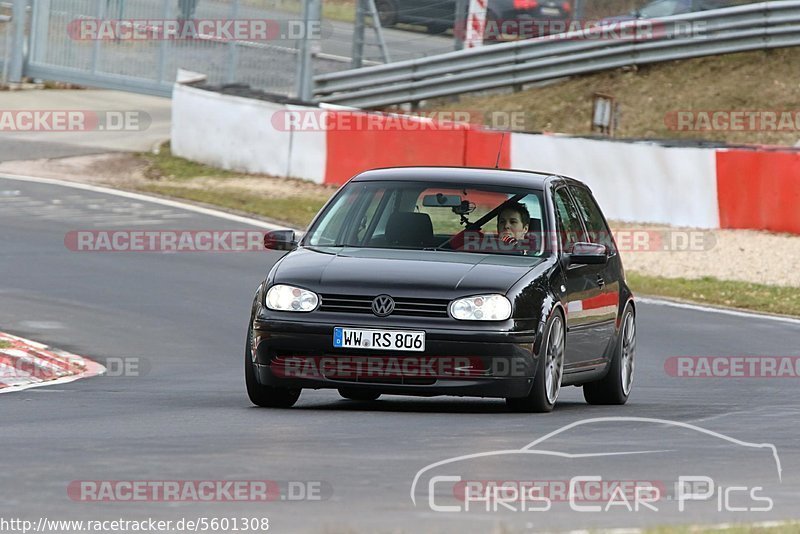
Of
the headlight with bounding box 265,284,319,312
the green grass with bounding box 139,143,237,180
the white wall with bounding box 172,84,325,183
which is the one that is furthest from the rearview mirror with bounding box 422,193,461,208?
the green grass with bounding box 139,143,237,180

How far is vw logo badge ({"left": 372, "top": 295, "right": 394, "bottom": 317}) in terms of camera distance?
9.63 m

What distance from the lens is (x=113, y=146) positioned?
30516mm

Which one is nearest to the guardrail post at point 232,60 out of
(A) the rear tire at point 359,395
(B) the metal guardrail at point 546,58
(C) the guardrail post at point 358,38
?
(B) the metal guardrail at point 546,58

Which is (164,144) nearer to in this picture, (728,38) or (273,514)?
(728,38)

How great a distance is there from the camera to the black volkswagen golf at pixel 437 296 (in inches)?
380

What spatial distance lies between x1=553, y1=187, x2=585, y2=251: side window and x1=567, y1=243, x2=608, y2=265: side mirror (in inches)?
4.3

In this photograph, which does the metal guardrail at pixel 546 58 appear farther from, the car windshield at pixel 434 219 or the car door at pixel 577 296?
the car windshield at pixel 434 219

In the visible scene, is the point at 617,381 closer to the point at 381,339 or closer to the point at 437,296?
the point at 437,296

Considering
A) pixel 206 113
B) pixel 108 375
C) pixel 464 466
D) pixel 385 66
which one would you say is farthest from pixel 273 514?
pixel 385 66

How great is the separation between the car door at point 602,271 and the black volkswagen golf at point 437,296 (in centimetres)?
3

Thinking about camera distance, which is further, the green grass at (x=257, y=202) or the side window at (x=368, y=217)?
the green grass at (x=257, y=202)

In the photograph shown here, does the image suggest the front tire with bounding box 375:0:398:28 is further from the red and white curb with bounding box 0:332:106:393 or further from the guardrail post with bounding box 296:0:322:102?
the red and white curb with bounding box 0:332:106:393

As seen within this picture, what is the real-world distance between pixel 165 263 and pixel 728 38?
13.6 metres

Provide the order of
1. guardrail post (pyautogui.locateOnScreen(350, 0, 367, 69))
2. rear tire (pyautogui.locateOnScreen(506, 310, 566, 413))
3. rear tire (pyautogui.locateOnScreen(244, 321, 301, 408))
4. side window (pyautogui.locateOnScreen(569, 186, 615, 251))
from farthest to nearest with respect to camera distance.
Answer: guardrail post (pyautogui.locateOnScreen(350, 0, 367, 69)) < side window (pyautogui.locateOnScreen(569, 186, 615, 251)) < rear tire (pyautogui.locateOnScreen(244, 321, 301, 408)) < rear tire (pyautogui.locateOnScreen(506, 310, 566, 413))
